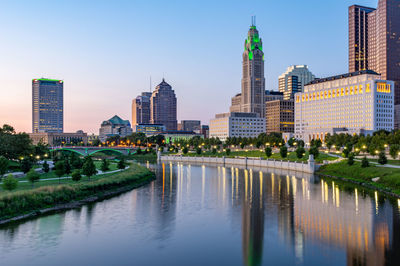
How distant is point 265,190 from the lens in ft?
246

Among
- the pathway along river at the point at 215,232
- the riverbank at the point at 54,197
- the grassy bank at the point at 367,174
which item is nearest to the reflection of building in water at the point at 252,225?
the pathway along river at the point at 215,232

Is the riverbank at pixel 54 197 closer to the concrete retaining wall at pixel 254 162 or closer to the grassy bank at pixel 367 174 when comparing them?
the grassy bank at pixel 367 174

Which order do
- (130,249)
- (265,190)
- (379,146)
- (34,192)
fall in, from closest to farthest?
(130,249)
(34,192)
(265,190)
(379,146)

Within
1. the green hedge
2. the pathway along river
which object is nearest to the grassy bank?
the pathway along river

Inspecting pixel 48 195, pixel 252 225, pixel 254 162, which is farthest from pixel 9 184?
pixel 254 162

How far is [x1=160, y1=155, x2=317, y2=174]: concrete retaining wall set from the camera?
108 meters

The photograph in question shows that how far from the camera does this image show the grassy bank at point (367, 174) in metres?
67.7

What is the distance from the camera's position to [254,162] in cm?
14025

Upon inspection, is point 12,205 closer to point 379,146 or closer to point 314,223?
point 314,223

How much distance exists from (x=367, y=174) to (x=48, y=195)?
6079 centimetres

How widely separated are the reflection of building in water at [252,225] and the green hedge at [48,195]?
2431cm

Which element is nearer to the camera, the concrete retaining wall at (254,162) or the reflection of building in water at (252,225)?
the reflection of building in water at (252,225)

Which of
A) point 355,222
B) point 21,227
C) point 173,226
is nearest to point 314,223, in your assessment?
point 355,222

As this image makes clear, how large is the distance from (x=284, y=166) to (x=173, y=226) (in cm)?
8186
